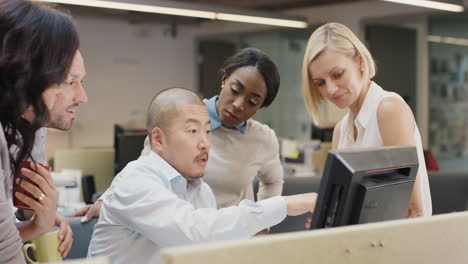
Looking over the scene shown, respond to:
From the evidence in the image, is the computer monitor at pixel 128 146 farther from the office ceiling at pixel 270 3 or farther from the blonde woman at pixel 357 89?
the office ceiling at pixel 270 3

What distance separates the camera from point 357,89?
5.84ft

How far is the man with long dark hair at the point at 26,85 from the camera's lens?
1.17 meters

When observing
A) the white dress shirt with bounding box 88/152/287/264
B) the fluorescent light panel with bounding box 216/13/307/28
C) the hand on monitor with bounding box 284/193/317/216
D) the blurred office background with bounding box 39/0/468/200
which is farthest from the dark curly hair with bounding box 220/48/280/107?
the fluorescent light panel with bounding box 216/13/307/28

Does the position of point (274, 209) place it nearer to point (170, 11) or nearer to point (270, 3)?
point (170, 11)

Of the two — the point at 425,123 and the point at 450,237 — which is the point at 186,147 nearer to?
the point at 450,237

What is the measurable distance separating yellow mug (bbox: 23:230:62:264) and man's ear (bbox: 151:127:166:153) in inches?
16.9

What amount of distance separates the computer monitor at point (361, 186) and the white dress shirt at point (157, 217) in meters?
0.24

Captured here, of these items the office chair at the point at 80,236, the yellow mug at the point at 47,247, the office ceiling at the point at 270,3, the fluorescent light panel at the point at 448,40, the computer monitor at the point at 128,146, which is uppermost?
the office ceiling at the point at 270,3

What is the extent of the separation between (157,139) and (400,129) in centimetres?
68

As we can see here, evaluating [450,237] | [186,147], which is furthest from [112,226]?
[450,237]

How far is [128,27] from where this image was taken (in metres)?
9.21

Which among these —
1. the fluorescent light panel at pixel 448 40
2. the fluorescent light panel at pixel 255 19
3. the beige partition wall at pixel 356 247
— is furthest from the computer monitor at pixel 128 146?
the fluorescent light panel at pixel 448 40

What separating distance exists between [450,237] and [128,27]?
853 cm

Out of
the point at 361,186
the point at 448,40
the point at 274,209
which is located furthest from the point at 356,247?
the point at 448,40
